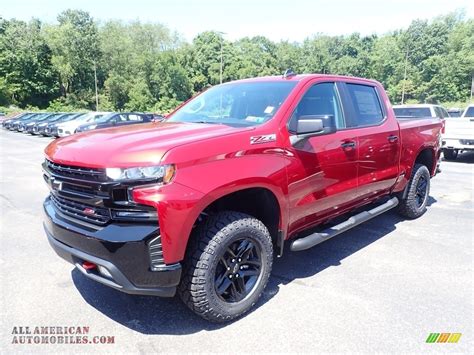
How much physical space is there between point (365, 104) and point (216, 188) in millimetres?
2684

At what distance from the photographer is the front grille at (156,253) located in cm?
241

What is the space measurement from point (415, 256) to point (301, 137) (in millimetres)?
2151

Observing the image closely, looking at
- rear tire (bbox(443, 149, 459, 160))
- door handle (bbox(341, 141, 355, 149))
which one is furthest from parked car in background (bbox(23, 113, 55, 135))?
door handle (bbox(341, 141, 355, 149))

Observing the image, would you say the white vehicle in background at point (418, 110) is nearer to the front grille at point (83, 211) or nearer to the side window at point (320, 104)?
the side window at point (320, 104)

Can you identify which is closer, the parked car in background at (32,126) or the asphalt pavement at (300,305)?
the asphalt pavement at (300,305)

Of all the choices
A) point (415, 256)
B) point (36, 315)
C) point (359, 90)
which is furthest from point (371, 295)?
point (36, 315)

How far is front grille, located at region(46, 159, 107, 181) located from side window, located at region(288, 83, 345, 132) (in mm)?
1636

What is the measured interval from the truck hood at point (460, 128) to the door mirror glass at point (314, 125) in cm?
997

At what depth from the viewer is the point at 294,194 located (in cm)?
324

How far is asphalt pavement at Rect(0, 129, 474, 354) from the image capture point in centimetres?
267

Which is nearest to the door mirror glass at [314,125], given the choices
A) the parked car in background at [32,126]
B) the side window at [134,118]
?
the side window at [134,118]

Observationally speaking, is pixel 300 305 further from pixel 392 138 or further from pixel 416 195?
pixel 416 195

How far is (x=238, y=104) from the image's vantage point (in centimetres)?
373

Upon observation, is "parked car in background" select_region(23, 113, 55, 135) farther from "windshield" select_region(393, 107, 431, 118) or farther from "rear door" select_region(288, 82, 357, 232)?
"rear door" select_region(288, 82, 357, 232)
